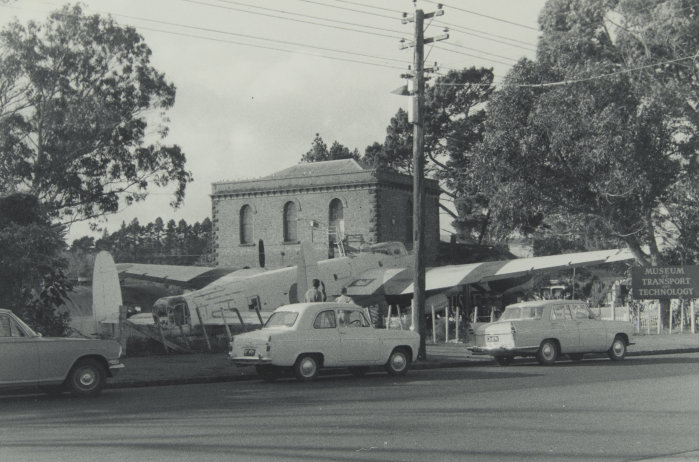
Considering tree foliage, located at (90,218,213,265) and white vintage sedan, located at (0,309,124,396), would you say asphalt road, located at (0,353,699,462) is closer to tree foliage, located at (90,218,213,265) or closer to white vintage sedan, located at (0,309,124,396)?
white vintage sedan, located at (0,309,124,396)

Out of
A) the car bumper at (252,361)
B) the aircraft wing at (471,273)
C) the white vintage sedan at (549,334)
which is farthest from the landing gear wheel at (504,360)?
the aircraft wing at (471,273)

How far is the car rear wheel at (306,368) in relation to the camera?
1608cm

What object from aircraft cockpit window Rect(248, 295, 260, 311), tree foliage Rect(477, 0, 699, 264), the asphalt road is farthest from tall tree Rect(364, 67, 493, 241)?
the asphalt road

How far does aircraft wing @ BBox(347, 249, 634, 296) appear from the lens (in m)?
29.8

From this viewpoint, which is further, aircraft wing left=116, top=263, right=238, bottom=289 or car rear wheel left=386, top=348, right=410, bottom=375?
aircraft wing left=116, top=263, right=238, bottom=289

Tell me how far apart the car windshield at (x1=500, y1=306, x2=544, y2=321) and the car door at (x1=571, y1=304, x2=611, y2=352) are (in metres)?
1.11

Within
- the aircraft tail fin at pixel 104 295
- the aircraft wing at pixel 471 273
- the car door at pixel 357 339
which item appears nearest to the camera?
the car door at pixel 357 339

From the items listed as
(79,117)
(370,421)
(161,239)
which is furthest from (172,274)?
(161,239)

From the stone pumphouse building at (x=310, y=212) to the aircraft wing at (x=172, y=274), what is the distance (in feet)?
39.1

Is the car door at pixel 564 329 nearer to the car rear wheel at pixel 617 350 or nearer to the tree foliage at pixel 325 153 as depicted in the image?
the car rear wheel at pixel 617 350

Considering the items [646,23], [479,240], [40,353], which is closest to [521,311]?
[40,353]

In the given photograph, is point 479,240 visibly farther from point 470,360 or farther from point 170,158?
point 470,360

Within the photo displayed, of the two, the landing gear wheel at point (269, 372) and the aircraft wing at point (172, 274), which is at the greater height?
the aircraft wing at point (172, 274)

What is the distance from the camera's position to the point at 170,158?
40000 millimetres
